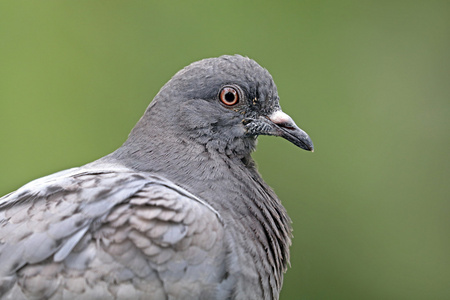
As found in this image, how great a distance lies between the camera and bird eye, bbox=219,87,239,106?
4113mm

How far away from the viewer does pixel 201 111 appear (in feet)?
13.4

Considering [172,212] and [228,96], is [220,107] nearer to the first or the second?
[228,96]

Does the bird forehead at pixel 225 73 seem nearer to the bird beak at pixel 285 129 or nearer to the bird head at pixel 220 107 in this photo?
the bird head at pixel 220 107

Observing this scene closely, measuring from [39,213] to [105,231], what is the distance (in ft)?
1.26

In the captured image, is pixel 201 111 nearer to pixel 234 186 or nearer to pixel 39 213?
pixel 234 186

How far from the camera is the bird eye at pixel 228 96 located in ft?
13.5

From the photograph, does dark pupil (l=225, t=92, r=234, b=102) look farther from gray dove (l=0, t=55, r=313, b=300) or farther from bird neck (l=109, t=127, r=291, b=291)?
bird neck (l=109, t=127, r=291, b=291)

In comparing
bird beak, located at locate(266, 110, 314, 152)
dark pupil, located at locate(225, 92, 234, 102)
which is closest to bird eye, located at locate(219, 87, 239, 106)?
dark pupil, located at locate(225, 92, 234, 102)

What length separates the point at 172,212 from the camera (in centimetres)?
345

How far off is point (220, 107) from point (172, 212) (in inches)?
36.6

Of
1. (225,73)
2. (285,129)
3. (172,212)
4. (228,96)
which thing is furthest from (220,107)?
(172,212)

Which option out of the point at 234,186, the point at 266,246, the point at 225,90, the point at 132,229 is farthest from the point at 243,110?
the point at 132,229

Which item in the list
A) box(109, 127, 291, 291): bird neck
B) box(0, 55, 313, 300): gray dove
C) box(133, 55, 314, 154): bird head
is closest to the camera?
box(0, 55, 313, 300): gray dove

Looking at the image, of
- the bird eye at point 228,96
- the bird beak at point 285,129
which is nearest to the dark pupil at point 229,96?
the bird eye at point 228,96
